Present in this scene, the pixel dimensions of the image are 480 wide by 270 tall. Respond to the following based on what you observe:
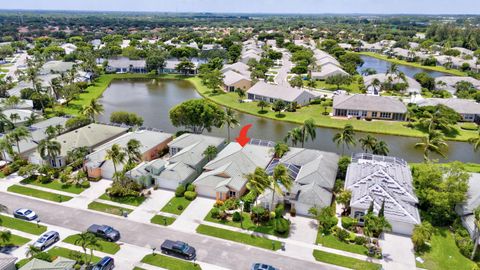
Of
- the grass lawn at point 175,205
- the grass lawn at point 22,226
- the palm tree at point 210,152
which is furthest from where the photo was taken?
the palm tree at point 210,152

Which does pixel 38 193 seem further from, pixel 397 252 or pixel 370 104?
pixel 370 104

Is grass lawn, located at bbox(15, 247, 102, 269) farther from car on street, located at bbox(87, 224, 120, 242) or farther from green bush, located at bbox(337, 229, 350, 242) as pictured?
green bush, located at bbox(337, 229, 350, 242)

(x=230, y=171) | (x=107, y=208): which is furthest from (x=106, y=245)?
(x=230, y=171)

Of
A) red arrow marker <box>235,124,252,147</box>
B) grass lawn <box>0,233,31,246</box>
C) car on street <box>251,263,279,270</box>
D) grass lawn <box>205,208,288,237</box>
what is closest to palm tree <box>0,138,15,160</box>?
grass lawn <box>0,233,31,246</box>

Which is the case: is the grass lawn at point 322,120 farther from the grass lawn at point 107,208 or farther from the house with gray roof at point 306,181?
the grass lawn at point 107,208

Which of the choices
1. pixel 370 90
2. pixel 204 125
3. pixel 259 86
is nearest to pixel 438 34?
pixel 370 90

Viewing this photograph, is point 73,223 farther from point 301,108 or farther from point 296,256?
point 301,108

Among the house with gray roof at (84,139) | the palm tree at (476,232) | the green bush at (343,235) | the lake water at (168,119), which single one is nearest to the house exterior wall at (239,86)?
the lake water at (168,119)
